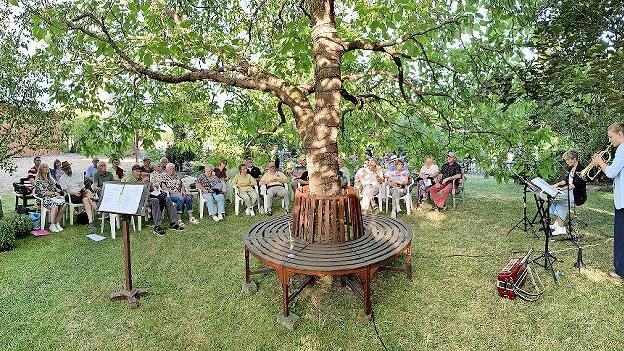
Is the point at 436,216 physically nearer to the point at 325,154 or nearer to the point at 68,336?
the point at 325,154

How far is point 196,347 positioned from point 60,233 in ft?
16.3

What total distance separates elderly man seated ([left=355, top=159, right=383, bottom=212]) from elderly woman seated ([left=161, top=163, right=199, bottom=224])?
3351mm

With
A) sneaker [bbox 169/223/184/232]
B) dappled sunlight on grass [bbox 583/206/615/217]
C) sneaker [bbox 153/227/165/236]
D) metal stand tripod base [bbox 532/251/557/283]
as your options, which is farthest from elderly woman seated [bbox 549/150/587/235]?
sneaker [bbox 153/227/165/236]

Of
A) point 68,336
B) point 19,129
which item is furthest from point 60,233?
point 68,336

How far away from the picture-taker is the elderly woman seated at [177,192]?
7.75 meters

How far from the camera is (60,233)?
23.1 feet

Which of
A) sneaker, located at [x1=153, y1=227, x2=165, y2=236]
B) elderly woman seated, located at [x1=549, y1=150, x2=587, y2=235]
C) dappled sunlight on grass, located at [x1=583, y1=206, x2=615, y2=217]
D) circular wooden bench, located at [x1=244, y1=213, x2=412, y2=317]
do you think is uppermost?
elderly woman seated, located at [x1=549, y1=150, x2=587, y2=235]

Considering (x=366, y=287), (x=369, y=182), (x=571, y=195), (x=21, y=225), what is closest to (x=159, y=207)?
(x=21, y=225)

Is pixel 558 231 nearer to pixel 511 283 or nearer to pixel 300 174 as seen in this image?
pixel 511 283

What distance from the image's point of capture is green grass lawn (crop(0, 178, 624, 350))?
3.50 m

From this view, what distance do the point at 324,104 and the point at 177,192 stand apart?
4817mm

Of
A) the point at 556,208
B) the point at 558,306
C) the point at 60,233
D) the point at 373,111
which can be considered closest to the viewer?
the point at 558,306

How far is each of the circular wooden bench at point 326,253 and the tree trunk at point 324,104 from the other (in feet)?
1.53

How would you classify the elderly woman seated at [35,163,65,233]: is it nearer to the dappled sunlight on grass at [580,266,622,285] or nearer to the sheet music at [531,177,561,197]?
the sheet music at [531,177,561,197]
